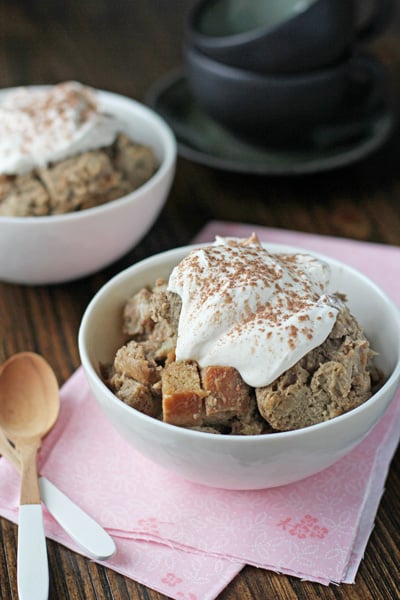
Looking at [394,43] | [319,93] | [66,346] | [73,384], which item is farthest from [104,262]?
[394,43]

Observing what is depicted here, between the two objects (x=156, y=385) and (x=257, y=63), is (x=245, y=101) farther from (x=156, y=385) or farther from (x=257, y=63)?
(x=156, y=385)

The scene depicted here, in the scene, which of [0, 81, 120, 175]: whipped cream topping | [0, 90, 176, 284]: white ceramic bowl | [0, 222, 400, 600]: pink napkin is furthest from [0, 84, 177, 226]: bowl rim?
[0, 222, 400, 600]: pink napkin

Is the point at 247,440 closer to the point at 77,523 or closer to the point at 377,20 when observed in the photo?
the point at 77,523

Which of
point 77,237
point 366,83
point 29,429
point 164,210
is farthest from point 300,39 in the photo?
point 29,429

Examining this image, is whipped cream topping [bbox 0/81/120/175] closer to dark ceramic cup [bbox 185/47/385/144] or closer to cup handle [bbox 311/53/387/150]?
dark ceramic cup [bbox 185/47/385/144]

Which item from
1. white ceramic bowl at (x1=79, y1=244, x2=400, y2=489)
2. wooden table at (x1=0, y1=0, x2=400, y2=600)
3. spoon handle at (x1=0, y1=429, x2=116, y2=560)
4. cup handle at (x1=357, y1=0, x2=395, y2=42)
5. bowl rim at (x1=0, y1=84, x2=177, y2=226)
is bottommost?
wooden table at (x1=0, y1=0, x2=400, y2=600)

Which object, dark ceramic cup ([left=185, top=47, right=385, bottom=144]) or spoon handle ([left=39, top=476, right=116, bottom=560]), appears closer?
spoon handle ([left=39, top=476, right=116, bottom=560])
